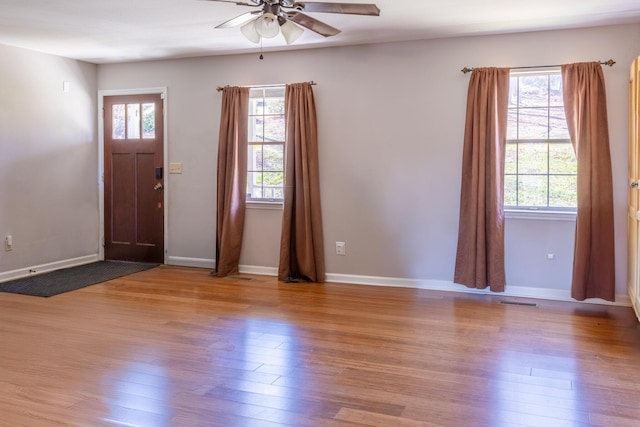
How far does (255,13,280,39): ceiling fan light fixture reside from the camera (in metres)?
3.29

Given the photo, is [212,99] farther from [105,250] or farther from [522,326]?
[522,326]

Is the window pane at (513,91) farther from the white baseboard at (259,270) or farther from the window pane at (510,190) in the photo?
the white baseboard at (259,270)

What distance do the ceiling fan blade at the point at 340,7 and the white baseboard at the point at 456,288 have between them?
2.74 metres

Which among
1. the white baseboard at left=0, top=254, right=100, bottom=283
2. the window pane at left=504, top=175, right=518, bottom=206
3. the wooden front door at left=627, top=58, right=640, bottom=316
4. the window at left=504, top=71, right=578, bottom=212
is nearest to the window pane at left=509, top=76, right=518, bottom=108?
the window at left=504, top=71, right=578, bottom=212

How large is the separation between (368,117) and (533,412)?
3357 mm

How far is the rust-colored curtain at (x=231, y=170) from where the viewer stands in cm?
554

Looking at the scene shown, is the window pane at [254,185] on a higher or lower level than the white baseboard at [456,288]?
higher

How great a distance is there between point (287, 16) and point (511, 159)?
254 cm

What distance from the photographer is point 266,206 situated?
560 cm

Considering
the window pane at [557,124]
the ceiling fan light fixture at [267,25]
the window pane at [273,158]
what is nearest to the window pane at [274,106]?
the window pane at [273,158]

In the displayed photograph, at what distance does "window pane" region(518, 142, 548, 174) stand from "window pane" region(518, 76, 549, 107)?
37cm

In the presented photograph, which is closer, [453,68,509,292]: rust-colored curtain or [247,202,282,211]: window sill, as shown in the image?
[453,68,509,292]: rust-colored curtain

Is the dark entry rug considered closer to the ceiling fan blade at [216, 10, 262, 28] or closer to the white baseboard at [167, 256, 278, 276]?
the white baseboard at [167, 256, 278, 276]

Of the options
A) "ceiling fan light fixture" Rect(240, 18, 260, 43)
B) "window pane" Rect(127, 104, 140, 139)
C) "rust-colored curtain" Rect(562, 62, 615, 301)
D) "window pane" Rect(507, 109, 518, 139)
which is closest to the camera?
"ceiling fan light fixture" Rect(240, 18, 260, 43)
